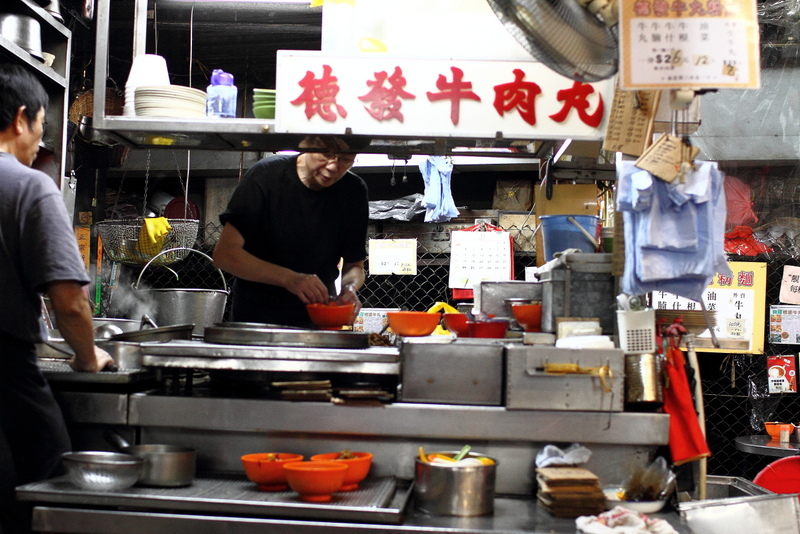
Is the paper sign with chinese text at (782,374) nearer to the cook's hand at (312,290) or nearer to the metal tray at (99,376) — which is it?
the cook's hand at (312,290)

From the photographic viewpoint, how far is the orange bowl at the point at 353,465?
204 centimetres

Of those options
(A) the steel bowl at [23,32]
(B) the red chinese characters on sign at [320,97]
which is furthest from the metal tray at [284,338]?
(A) the steel bowl at [23,32]

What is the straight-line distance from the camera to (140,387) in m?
2.40

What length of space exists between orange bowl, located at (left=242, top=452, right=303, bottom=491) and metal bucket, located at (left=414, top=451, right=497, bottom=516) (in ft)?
1.33

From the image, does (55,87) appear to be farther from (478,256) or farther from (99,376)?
(478,256)

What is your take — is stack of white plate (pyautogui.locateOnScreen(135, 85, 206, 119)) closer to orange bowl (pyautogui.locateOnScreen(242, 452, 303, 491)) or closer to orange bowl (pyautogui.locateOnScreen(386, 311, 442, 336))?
orange bowl (pyautogui.locateOnScreen(386, 311, 442, 336))

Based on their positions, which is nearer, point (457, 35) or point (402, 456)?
point (402, 456)

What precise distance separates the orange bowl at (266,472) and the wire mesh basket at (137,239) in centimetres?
368

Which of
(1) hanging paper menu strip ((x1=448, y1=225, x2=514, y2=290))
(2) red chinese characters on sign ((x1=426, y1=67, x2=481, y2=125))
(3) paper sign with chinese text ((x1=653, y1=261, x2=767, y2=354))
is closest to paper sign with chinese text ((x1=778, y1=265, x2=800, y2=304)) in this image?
(3) paper sign with chinese text ((x1=653, y1=261, x2=767, y2=354))

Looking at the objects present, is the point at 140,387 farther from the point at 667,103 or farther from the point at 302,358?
the point at 667,103

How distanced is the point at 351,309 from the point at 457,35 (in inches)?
43.7

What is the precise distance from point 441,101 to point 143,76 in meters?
1.12

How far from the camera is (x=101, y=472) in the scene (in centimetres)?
196

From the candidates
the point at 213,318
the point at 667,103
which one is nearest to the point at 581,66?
the point at 667,103
